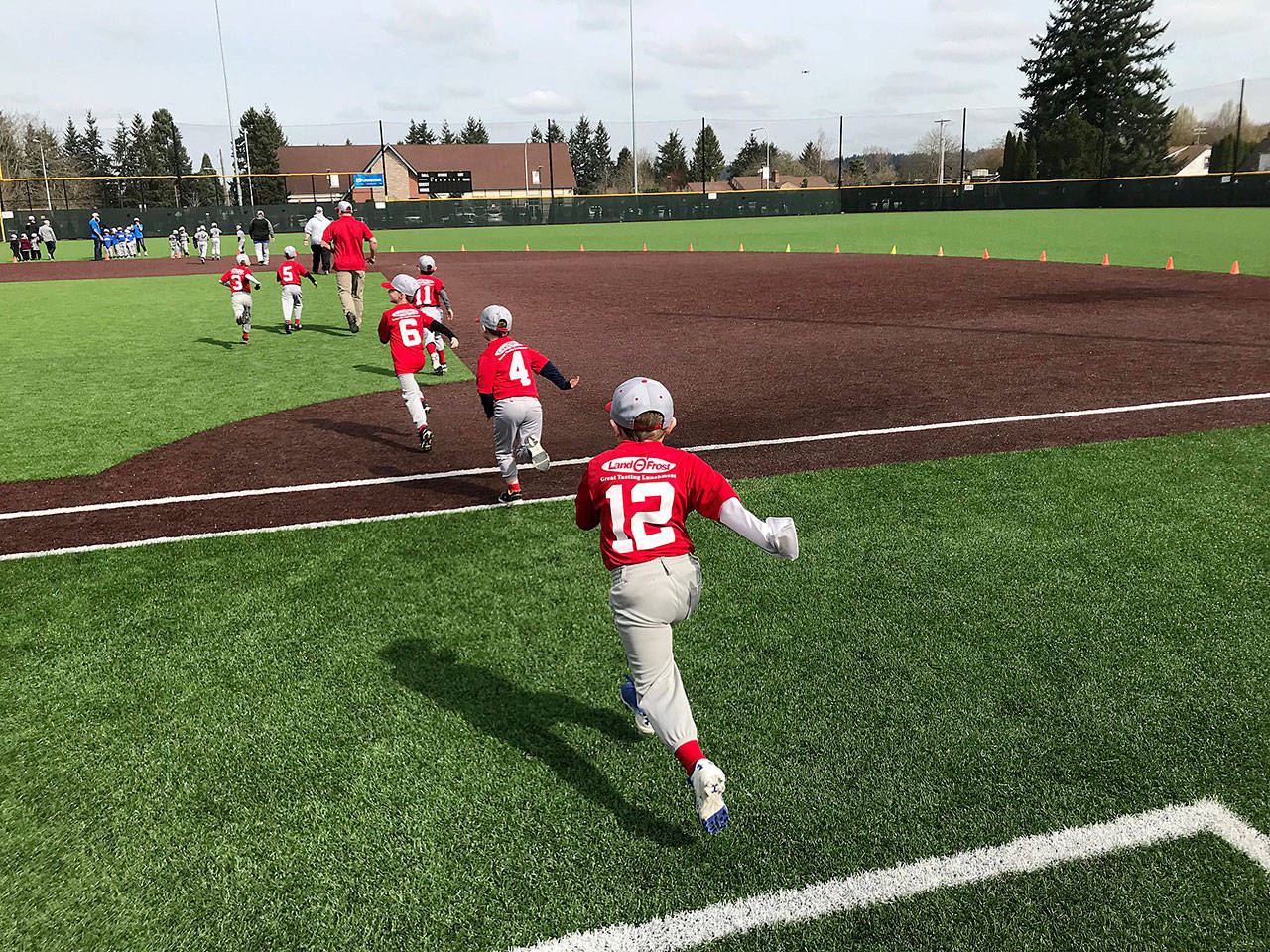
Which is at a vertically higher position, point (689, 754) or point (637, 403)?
point (637, 403)

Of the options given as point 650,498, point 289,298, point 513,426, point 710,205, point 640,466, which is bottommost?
point 513,426

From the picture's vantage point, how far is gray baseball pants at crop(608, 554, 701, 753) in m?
3.97

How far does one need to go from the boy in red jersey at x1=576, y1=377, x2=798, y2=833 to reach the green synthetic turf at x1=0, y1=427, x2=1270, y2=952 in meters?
0.58

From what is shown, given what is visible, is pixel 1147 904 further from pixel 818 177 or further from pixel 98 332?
pixel 818 177

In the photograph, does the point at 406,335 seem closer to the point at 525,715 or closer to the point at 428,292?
the point at 428,292

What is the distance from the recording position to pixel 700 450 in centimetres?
968

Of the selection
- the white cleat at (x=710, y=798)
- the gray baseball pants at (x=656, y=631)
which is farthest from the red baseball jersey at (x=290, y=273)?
the white cleat at (x=710, y=798)

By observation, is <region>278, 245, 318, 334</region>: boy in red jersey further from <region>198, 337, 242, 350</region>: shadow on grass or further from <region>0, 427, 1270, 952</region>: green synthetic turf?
<region>0, 427, 1270, 952</region>: green synthetic turf

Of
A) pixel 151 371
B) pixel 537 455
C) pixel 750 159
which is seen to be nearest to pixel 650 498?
pixel 537 455

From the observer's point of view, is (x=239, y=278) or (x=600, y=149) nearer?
(x=239, y=278)

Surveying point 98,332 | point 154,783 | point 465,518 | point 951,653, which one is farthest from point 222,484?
point 98,332

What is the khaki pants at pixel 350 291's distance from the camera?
17.8 meters

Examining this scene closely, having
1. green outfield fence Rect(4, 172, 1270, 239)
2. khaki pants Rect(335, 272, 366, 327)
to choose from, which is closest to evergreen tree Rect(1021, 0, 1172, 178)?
green outfield fence Rect(4, 172, 1270, 239)

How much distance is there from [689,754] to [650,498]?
1160 millimetres
